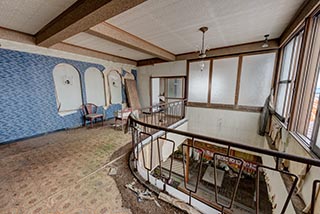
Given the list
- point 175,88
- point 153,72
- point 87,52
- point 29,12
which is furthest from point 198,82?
point 29,12

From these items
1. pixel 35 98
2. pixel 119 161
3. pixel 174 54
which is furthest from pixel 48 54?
pixel 174 54

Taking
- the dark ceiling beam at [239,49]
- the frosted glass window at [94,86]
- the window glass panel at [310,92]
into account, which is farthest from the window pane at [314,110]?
the frosted glass window at [94,86]

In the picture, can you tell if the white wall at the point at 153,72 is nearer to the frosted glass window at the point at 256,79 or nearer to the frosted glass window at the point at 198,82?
the frosted glass window at the point at 198,82

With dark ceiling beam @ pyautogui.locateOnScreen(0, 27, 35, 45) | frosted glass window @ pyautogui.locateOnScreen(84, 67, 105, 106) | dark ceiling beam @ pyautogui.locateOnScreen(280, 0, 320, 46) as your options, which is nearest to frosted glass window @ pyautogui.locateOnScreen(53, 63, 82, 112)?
frosted glass window @ pyautogui.locateOnScreen(84, 67, 105, 106)

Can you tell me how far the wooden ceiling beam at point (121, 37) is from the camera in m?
2.68

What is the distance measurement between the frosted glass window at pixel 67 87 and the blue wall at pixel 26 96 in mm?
153

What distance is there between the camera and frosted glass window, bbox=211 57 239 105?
4.43 m

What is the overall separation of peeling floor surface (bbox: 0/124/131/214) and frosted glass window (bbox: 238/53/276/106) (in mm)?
4034

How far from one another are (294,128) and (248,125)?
2.12m

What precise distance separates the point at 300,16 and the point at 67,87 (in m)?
5.90

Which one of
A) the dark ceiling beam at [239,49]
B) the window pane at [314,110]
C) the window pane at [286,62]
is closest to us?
the window pane at [314,110]

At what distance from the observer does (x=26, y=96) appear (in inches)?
136

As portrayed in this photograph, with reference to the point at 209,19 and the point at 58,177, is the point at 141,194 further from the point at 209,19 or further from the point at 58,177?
the point at 209,19

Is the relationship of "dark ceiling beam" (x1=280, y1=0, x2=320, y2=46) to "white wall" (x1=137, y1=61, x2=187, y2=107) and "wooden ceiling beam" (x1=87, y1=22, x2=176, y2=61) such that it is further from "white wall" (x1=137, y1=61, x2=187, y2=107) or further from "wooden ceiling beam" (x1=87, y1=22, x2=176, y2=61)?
"wooden ceiling beam" (x1=87, y1=22, x2=176, y2=61)
